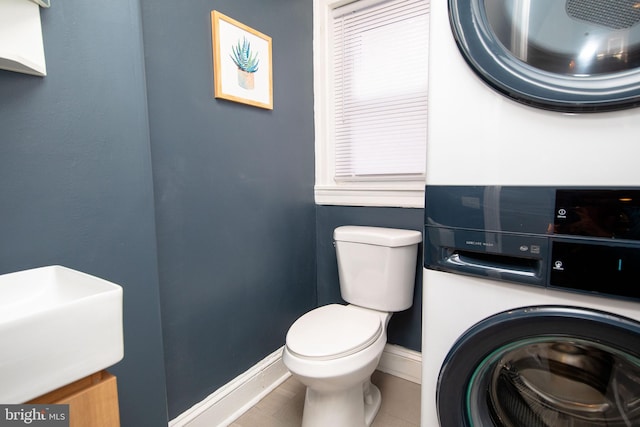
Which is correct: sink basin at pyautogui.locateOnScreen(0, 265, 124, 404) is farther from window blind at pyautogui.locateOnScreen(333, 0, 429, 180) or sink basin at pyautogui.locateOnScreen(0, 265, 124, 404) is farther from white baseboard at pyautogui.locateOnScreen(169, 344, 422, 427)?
window blind at pyautogui.locateOnScreen(333, 0, 429, 180)

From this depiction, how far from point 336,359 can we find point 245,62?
1211 millimetres

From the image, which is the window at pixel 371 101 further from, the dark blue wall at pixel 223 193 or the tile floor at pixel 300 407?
the tile floor at pixel 300 407

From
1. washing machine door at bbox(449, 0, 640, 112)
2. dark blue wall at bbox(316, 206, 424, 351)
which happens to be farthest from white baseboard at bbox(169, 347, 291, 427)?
washing machine door at bbox(449, 0, 640, 112)

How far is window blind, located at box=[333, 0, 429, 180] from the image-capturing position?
152 cm

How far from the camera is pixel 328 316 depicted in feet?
4.29

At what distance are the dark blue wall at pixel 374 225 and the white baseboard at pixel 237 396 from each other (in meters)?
0.46

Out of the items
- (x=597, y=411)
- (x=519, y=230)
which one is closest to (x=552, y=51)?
(x=519, y=230)

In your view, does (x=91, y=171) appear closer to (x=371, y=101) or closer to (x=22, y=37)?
(x=22, y=37)

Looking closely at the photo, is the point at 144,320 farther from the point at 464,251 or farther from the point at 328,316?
the point at 464,251

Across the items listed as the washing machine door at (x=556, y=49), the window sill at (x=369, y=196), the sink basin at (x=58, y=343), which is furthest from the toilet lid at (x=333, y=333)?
the washing machine door at (x=556, y=49)

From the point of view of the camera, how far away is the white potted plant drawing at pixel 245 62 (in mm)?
1281

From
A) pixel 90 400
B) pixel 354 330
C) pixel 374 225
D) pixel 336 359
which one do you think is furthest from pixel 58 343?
pixel 374 225

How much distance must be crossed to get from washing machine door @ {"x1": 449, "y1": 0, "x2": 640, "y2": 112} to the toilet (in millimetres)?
820

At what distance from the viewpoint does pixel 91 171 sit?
84cm
